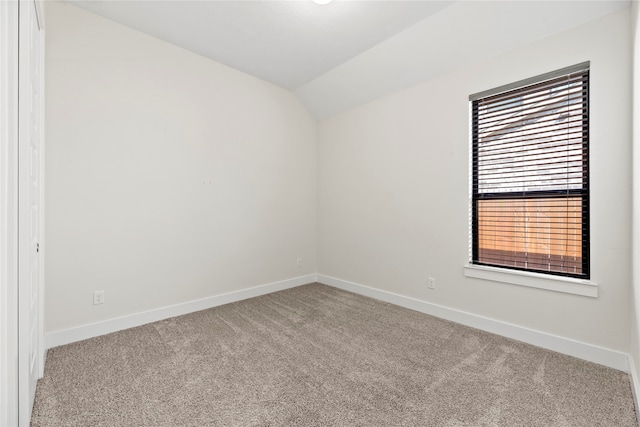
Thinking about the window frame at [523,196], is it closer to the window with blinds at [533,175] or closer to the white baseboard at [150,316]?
the window with blinds at [533,175]

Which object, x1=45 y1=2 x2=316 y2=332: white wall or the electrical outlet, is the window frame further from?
the electrical outlet

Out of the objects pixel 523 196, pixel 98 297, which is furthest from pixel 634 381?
pixel 98 297

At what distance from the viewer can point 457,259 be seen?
9.46 feet

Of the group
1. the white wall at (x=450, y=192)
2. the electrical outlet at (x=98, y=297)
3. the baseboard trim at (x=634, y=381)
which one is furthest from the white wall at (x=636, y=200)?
the electrical outlet at (x=98, y=297)

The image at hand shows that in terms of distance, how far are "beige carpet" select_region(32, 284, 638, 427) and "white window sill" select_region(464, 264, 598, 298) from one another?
19.0 inches

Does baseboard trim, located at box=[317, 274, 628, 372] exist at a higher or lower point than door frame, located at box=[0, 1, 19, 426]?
lower

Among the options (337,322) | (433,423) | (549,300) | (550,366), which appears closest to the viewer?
(433,423)

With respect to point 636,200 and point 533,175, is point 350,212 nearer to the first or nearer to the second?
point 533,175

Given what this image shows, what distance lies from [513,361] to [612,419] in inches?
23.1

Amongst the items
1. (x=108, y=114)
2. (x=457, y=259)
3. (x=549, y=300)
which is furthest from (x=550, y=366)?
(x=108, y=114)

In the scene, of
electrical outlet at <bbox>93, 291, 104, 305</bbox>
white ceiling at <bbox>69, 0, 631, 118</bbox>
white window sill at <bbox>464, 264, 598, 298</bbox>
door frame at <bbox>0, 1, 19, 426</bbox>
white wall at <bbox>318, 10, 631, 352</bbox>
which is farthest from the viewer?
electrical outlet at <bbox>93, 291, 104, 305</bbox>

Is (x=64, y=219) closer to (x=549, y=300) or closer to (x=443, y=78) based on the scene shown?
(x=443, y=78)

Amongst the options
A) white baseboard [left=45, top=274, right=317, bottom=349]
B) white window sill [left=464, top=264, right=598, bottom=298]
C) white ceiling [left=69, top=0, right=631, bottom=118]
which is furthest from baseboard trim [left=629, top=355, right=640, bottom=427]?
white baseboard [left=45, top=274, right=317, bottom=349]

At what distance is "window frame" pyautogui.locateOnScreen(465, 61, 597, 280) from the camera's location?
7.20ft
